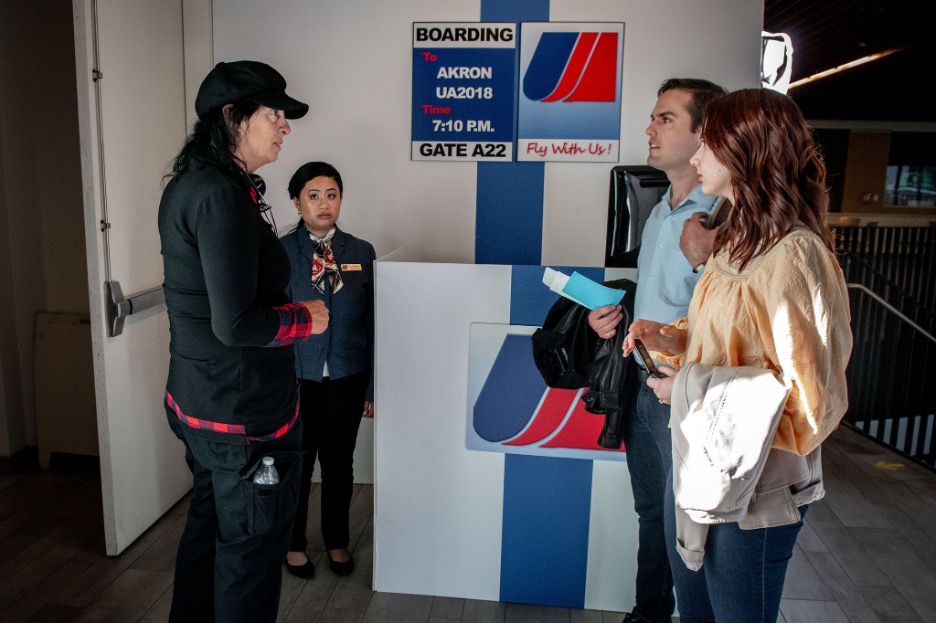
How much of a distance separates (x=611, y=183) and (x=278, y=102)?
1.91 metres

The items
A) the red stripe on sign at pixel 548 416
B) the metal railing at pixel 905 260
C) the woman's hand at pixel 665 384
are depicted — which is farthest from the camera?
the metal railing at pixel 905 260

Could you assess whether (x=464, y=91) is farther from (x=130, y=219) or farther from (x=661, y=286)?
(x=661, y=286)

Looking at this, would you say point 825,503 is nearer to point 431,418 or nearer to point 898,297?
point 431,418

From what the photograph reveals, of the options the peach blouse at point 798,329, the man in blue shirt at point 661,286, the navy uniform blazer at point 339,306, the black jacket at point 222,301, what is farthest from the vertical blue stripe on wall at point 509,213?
the peach blouse at point 798,329

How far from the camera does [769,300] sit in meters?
1.30

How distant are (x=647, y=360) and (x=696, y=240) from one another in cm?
37

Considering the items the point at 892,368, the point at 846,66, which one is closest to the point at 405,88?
the point at 892,368

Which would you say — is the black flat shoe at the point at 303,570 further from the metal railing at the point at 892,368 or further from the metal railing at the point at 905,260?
the metal railing at the point at 905,260

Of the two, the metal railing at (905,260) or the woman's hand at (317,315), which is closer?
the woman's hand at (317,315)

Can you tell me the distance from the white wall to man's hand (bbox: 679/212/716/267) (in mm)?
1633

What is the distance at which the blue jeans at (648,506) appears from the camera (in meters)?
2.13

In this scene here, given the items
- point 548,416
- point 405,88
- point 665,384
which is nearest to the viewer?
point 665,384

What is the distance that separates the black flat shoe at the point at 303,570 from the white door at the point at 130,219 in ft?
2.33

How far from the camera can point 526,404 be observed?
245 centimetres
